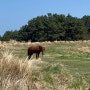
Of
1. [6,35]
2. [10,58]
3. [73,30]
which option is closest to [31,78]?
[10,58]

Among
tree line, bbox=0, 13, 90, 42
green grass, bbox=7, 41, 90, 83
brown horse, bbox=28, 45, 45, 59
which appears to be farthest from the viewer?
tree line, bbox=0, 13, 90, 42

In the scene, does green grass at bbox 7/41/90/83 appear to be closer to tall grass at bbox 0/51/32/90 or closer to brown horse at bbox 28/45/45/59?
brown horse at bbox 28/45/45/59

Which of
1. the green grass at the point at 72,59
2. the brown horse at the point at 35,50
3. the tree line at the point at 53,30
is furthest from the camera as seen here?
the tree line at the point at 53,30

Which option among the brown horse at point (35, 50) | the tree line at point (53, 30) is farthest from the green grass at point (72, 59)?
the tree line at point (53, 30)

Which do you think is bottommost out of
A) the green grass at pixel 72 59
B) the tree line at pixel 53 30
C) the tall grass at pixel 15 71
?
the green grass at pixel 72 59

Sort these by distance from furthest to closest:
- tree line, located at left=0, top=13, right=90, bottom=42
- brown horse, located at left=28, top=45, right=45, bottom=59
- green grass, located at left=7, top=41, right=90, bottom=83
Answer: tree line, located at left=0, top=13, right=90, bottom=42, brown horse, located at left=28, top=45, right=45, bottom=59, green grass, located at left=7, top=41, right=90, bottom=83

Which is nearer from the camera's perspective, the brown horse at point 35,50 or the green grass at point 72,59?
the green grass at point 72,59

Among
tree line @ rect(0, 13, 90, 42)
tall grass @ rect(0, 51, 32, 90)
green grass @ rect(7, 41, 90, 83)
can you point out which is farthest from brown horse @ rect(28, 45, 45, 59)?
tree line @ rect(0, 13, 90, 42)

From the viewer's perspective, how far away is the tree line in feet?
298

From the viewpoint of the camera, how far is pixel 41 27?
313ft

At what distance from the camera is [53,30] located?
93125mm

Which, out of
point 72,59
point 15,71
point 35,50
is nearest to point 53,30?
point 35,50

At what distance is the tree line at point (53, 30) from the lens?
3575 inches

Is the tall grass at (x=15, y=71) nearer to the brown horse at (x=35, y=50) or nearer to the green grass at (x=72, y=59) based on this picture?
the green grass at (x=72, y=59)
